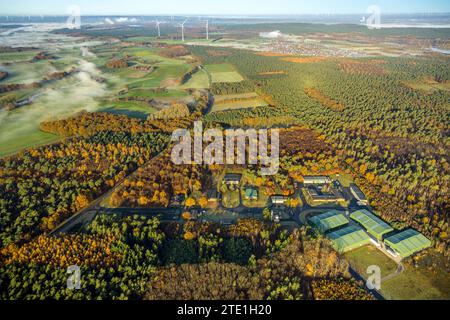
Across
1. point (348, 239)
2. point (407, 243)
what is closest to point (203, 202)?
point (348, 239)

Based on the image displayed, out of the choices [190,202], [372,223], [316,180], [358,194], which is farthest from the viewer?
[316,180]

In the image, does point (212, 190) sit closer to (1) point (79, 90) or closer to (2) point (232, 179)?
(2) point (232, 179)

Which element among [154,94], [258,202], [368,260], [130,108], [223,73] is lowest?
[368,260]

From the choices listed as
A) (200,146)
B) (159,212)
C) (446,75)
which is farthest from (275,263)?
(446,75)

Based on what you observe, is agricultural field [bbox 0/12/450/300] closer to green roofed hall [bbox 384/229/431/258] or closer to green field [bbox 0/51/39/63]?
green roofed hall [bbox 384/229/431/258]

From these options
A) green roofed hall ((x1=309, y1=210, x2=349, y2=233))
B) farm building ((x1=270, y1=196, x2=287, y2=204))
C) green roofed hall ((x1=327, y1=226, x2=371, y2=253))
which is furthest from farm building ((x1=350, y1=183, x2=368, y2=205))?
farm building ((x1=270, y1=196, x2=287, y2=204))

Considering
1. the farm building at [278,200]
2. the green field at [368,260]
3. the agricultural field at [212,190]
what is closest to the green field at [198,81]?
the agricultural field at [212,190]

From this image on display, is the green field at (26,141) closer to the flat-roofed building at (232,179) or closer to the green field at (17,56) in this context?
the flat-roofed building at (232,179)
